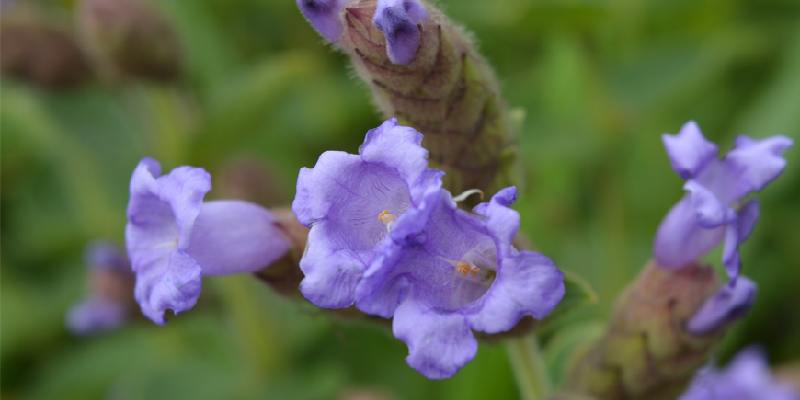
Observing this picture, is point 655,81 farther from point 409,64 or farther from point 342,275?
point 342,275

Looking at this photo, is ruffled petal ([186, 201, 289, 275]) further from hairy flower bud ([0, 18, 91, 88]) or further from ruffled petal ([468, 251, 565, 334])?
hairy flower bud ([0, 18, 91, 88])

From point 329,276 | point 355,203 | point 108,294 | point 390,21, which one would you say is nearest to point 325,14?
point 390,21

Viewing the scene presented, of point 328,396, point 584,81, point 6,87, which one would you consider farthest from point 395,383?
point 6,87

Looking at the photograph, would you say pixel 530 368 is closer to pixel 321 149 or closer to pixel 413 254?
pixel 413 254

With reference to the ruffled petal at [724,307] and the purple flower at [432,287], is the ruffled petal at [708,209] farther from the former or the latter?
the purple flower at [432,287]

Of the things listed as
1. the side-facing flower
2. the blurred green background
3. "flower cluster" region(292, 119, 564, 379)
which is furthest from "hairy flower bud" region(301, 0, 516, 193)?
the side-facing flower

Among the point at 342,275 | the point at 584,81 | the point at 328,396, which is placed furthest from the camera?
the point at 584,81
